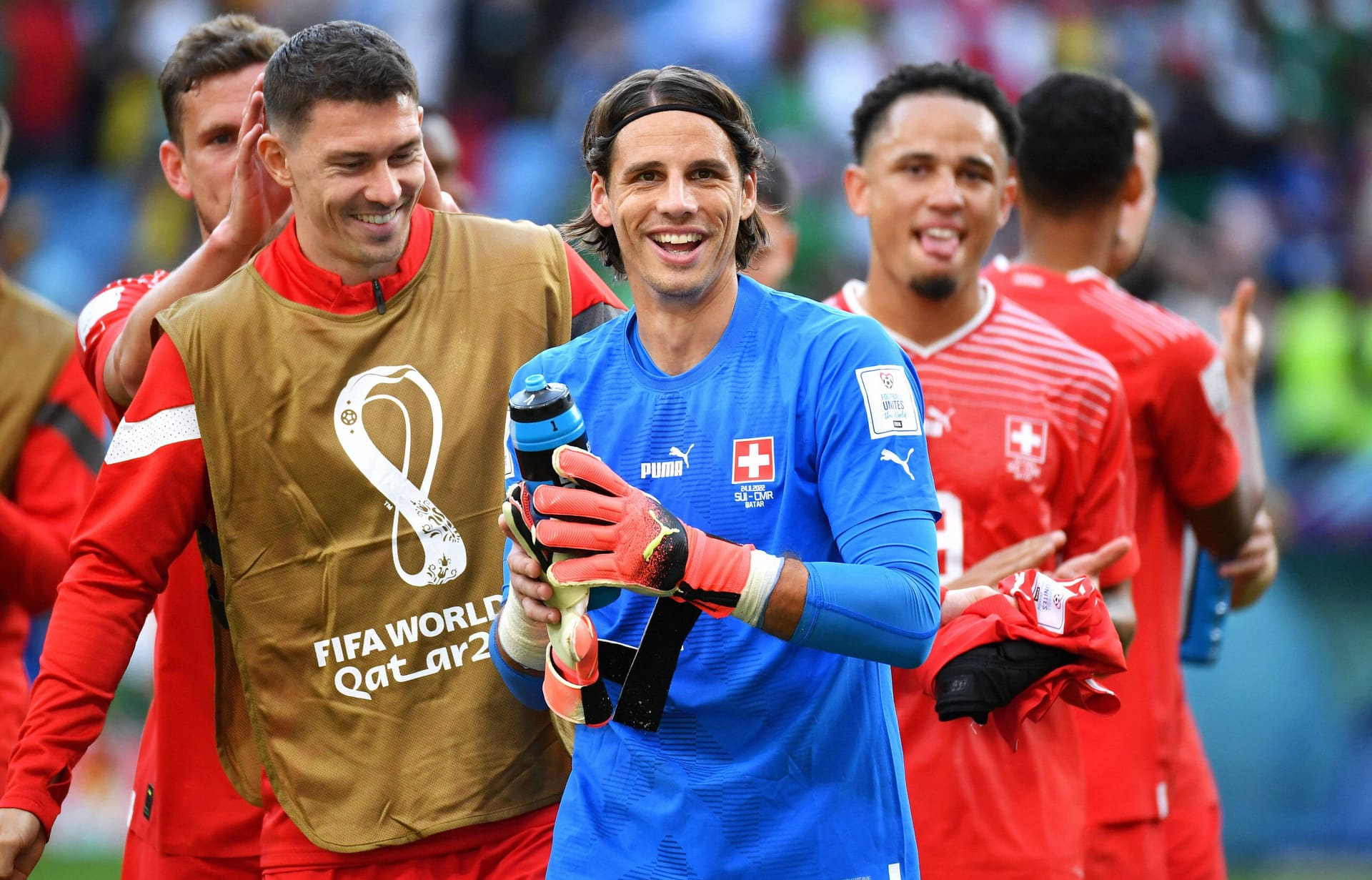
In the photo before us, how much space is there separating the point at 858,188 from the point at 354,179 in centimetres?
164

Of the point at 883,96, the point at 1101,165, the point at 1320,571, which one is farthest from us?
the point at 1320,571

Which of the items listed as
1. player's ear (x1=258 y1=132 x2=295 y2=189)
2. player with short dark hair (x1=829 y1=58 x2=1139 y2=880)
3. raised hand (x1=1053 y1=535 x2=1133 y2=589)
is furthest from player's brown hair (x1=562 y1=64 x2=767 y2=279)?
raised hand (x1=1053 y1=535 x2=1133 y2=589)

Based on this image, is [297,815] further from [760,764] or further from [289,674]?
[760,764]

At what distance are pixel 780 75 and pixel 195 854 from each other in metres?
10.3

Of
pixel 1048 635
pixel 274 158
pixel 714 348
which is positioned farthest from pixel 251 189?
pixel 1048 635

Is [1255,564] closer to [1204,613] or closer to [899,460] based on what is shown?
[1204,613]

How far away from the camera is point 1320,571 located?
31.7 feet

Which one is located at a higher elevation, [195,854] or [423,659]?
[423,659]

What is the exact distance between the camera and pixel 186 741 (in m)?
4.20

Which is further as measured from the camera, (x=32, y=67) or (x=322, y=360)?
(x=32, y=67)

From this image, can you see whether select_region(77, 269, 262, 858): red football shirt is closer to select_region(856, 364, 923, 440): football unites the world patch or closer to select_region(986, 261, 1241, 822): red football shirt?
select_region(856, 364, 923, 440): football unites the world patch

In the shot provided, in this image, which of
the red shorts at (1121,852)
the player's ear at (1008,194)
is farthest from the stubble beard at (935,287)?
the red shorts at (1121,852)

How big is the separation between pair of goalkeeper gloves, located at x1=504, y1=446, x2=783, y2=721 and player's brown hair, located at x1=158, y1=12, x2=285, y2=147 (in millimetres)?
2108

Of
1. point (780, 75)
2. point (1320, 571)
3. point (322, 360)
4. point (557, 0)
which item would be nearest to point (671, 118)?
point (322, 360)
